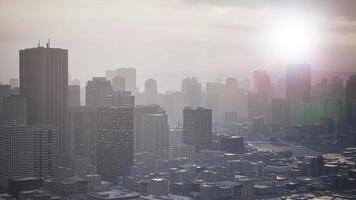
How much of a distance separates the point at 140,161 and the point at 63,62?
238 cm

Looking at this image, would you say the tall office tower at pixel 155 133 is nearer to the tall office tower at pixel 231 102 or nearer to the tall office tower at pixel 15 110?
the tall office tower at pixel 15 110

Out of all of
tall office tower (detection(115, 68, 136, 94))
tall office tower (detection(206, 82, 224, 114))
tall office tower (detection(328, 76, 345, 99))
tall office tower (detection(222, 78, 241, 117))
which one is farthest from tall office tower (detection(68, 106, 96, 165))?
tall office tower (detection(222, 78, 241, 117))

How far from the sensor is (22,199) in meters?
6.73

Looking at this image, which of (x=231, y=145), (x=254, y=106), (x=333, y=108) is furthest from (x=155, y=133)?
(x=254, y=106)

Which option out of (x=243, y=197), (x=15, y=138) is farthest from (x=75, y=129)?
(x=243, y=197)

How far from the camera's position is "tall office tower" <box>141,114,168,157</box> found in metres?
11.4

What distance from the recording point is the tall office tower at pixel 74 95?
11430 millimetres

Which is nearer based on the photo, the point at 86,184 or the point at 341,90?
the point at 86,184

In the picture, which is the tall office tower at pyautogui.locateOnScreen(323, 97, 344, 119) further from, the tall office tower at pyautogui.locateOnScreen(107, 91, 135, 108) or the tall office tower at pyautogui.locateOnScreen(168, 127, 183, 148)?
the tall office tower at pyautogui.locateOnScreen(107, 91, 135, 108)

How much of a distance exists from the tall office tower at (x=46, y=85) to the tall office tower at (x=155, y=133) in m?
1.76

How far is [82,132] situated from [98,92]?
2.26 m

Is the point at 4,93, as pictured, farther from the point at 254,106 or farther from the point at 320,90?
the point at 254,106

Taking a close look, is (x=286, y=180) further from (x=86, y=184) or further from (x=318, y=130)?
(x=318, y=130)

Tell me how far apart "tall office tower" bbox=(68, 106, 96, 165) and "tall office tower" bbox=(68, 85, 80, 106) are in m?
0.43
